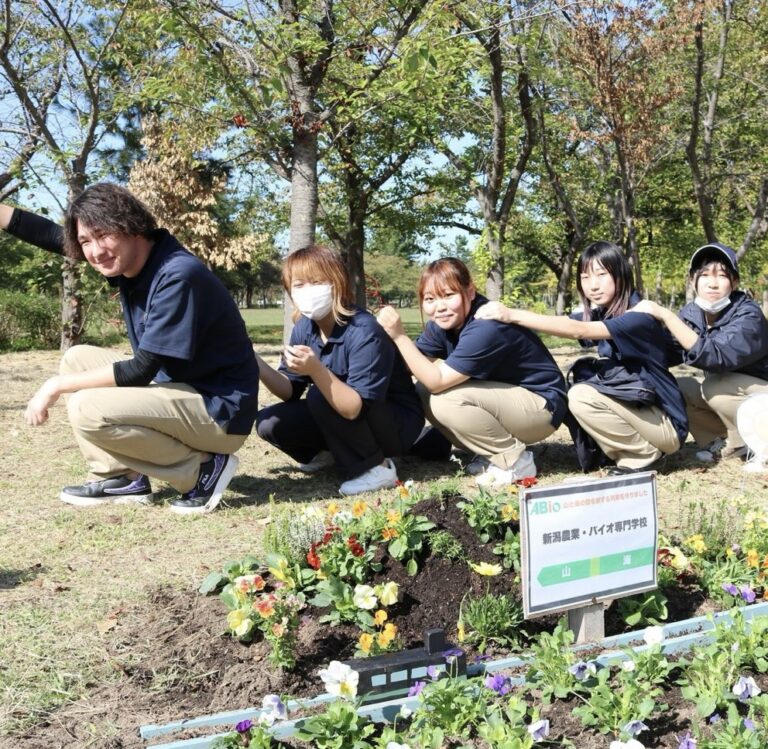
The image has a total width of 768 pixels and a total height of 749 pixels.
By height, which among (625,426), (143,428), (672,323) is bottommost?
(625,426)

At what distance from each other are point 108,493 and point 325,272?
1.58m

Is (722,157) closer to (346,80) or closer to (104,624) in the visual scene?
(346,80)

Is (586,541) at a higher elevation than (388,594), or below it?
higher

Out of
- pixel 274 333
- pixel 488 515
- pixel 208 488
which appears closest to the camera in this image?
pixel 488 515

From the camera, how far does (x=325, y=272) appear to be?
4.17 m

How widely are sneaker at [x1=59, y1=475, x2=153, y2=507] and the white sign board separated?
98.1 inches

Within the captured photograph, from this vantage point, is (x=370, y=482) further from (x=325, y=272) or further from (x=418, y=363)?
(x=325, y=272)

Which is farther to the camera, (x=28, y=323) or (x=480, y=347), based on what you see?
(x=28, y=323)

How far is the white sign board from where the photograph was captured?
85.4 inches

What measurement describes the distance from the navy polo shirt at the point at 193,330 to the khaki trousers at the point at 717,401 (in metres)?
2.81

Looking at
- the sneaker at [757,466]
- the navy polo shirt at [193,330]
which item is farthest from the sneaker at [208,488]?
the sneaker at [757,466]

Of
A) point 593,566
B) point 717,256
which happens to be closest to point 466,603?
point 593,566

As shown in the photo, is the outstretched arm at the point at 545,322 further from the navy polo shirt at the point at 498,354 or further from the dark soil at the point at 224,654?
the dark soil at the point at 224,654

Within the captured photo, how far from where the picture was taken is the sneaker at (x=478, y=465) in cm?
452
